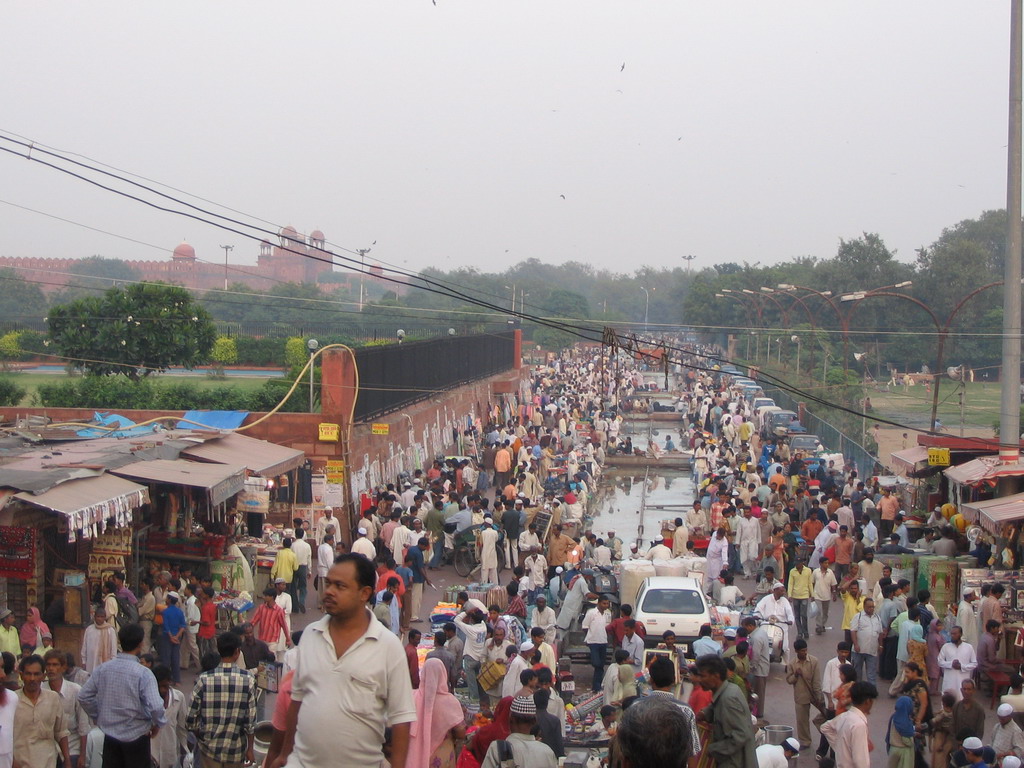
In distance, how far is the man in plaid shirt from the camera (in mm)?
6688

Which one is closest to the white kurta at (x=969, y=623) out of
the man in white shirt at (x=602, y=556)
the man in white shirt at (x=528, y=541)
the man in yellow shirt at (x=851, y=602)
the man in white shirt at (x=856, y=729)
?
the man in yellow shirt at (x=851, y=602)

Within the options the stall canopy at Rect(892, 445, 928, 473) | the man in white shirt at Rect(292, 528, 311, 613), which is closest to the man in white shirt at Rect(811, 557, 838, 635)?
the stall canopy at Rect(892, 445, 928, 473)

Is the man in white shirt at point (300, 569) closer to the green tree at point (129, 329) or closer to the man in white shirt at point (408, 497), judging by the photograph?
the man in white shirt at point (408, 497)

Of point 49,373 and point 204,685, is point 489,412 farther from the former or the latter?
point 204,685

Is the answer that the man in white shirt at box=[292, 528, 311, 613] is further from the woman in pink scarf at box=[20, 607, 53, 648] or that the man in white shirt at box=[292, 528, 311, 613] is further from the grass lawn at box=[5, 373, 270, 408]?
the grass lawn at box=[5, 373, 270, 408]

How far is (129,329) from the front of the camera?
3369cm

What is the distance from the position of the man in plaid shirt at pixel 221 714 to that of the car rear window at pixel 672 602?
265 inches

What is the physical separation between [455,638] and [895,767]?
4.07 m

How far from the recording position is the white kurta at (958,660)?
10.4 meters

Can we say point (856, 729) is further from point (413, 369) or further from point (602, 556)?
point (413, 369)

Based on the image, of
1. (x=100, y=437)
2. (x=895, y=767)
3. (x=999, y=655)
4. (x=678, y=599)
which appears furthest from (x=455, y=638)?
(x=100, y=437)

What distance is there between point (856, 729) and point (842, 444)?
68.8 feet

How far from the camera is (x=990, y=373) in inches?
2569

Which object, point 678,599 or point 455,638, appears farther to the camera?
point 678,599
